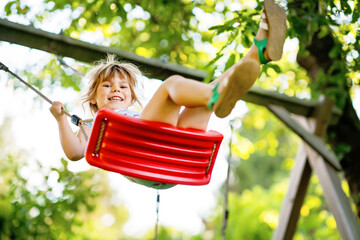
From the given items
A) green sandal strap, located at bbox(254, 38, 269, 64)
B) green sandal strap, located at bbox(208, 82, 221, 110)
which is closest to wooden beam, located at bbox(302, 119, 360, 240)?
green sandal strap, located at bbox(254, 38, 269, 64)

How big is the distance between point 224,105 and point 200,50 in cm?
273

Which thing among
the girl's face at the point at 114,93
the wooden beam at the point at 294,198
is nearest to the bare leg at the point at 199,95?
the girl's face at the point at 114,93

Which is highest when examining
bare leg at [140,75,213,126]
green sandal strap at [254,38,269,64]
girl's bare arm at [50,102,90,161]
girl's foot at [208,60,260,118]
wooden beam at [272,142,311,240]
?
green sandal strap at [254,38,269,64]

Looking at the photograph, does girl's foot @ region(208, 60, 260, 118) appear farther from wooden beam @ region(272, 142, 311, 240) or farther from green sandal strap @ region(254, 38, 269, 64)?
wooden beam @ region(272, 142, 311, 240)

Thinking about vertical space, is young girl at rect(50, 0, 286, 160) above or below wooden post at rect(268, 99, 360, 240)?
above

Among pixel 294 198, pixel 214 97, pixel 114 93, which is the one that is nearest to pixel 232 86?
pixel 214 97

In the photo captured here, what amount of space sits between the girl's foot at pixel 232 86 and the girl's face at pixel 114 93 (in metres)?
0.67

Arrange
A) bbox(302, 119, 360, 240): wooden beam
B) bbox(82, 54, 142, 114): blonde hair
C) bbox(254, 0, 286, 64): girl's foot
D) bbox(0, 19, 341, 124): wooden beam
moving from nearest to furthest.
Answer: bbox(254, 0, 286, 64): girl's foot, bbox(82, 54, 142, 114): blonde hair, bbox(0, 19, 341, 124): wooden beam, bbox(302, 119, 360, 240): wooden beam

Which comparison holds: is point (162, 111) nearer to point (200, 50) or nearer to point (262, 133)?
point (200, 50)

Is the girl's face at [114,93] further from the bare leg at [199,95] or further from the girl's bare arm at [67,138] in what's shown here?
the bare leg at [199,95]

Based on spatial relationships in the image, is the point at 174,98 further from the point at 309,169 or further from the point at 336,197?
the point at 309,169

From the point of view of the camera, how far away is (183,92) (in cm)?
139

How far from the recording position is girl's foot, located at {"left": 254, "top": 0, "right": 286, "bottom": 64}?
1438mm

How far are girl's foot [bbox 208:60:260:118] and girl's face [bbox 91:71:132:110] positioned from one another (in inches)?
26.5
